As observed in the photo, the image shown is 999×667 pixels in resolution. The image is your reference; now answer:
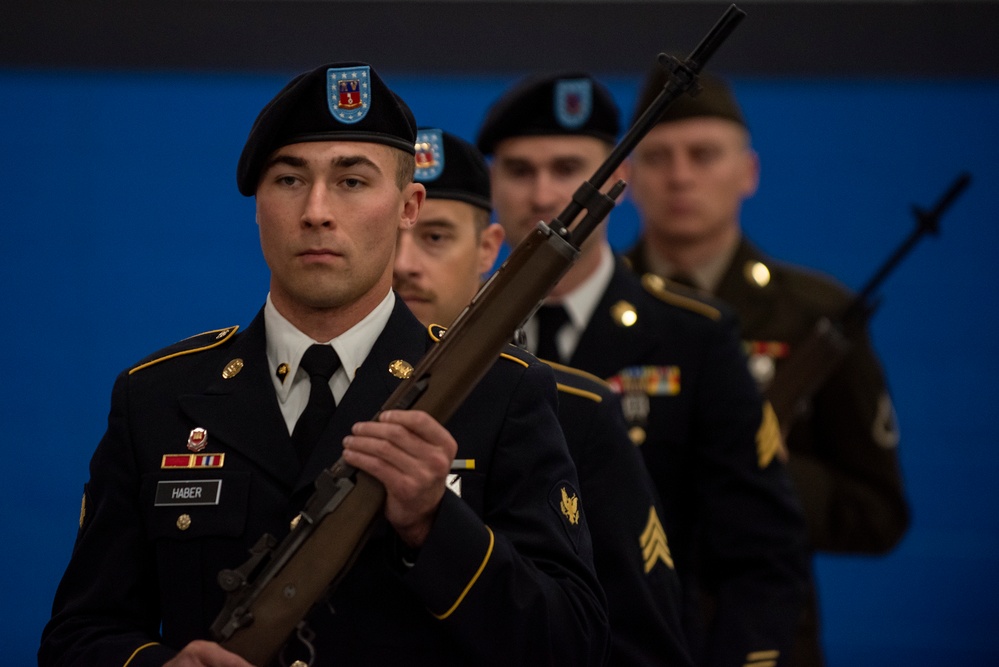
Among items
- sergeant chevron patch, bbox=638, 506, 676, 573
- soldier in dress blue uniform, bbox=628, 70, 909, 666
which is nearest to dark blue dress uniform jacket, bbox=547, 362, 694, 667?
sergeant chevron patch, bbox=638, 506, 676, 573

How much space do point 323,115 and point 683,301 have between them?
132 cm

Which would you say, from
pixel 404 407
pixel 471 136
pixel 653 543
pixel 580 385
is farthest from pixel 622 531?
pixel 471 136

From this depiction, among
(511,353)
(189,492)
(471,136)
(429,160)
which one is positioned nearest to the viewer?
(189,492)

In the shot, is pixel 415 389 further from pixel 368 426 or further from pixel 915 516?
pixel 915 516

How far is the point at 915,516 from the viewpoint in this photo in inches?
173

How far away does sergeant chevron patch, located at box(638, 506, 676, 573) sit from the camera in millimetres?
2285

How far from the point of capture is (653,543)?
2.33m

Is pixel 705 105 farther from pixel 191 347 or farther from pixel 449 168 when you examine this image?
pixel 191 347

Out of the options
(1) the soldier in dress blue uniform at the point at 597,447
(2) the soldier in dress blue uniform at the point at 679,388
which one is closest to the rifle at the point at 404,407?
(1) the soldier in dress blue uniform at the point at 597,447

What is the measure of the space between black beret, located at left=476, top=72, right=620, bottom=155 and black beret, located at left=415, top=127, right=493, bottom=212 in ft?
1.31

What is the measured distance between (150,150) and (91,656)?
2.90m

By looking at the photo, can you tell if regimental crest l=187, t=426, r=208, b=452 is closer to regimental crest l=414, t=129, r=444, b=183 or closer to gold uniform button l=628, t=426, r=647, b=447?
regimental crest l=414, t=129, r=444, b=183

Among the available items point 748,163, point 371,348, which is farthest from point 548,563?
point 748,163

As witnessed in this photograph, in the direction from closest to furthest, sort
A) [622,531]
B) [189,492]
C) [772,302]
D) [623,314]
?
[189,492] < [622,531] < [623,314] < [772,302]
